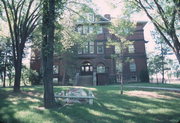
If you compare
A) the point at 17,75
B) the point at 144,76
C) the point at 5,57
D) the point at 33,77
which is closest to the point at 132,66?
the point at 144,76

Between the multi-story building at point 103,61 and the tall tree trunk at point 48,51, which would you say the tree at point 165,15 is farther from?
the multi-story building at point 103,61

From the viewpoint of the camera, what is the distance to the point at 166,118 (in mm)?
5414

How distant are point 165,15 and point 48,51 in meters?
7.93

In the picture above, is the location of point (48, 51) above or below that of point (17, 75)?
above

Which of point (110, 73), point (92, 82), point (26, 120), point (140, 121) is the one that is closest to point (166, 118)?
point (140, 121)

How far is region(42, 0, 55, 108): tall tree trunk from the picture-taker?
6.96 meters

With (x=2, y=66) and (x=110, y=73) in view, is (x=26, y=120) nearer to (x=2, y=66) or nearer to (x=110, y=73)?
(x=2, y=66)

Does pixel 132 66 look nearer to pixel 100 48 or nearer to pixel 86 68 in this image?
pixel 100 48

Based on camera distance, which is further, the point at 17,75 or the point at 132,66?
the point at 132,66

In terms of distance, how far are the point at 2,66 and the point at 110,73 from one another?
17.1 m

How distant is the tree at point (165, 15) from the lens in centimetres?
945

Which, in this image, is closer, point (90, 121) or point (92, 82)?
point (90, 121)

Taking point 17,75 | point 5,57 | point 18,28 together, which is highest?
point 18,28

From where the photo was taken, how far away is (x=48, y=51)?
7.09m
